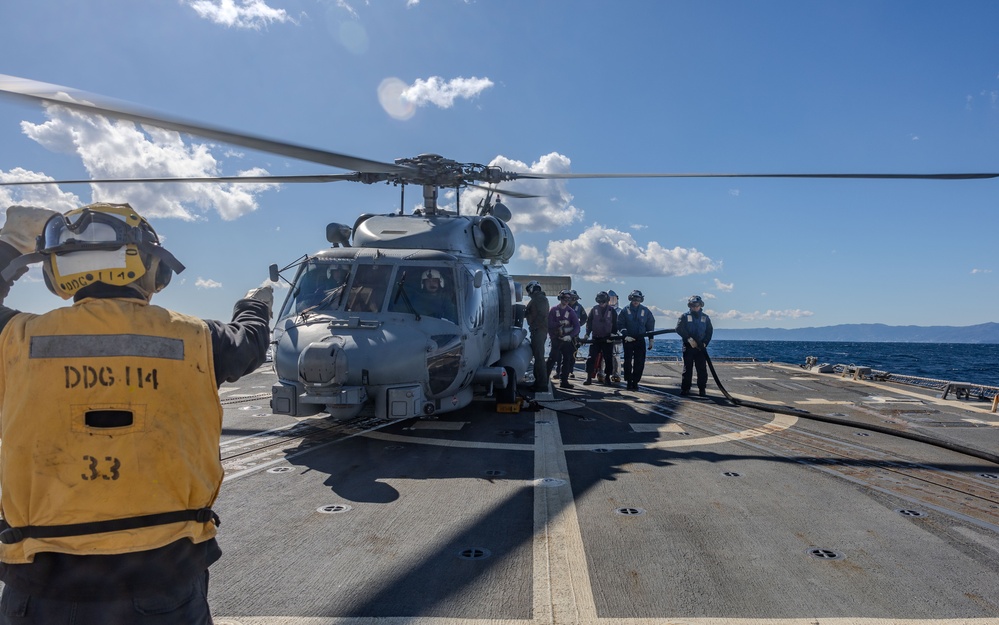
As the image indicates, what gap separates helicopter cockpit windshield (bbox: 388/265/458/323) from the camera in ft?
24.5

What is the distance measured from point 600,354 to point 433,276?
253 inches

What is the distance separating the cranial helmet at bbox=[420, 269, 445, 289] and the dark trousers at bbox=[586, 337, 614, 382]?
19.1 feet

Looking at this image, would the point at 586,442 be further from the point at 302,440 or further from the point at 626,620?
the point at 626,620

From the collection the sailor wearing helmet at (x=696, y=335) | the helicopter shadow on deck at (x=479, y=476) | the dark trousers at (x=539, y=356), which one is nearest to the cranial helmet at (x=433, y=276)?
the helicopter shadow on deck at (x=479, y=476)

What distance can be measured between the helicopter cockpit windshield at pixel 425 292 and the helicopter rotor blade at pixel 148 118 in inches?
84.7

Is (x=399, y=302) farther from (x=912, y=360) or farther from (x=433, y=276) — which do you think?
(x=912, y=360)

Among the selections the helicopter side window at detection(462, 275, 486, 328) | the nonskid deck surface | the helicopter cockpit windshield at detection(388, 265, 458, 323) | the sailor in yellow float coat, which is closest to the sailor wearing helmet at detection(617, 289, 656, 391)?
the nonskid deck surface

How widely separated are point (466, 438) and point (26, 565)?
5.82m

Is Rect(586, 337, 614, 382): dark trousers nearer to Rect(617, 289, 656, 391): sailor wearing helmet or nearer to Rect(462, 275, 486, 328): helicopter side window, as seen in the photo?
Rect(617, 289, 656, 391): sailor wearing helmet

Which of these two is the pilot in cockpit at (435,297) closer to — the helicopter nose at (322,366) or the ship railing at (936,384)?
the helicopter nose at (322,366)

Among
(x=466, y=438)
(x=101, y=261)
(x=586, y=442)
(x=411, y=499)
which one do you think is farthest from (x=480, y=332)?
(x=101, y=261)

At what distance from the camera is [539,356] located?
11.2 m

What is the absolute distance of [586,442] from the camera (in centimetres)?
705

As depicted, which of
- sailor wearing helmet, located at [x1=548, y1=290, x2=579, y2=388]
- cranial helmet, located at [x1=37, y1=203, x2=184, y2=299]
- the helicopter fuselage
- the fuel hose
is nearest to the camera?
cranial helmet, located at [x1=37, y1=203, x2=184, y2=299]
